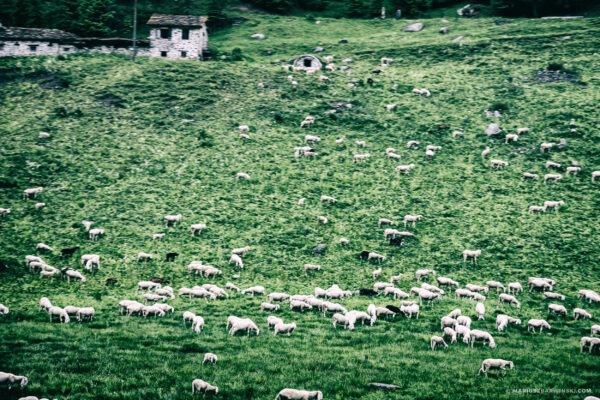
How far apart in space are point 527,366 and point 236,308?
38.4 feet

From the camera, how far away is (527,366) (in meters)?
14.5

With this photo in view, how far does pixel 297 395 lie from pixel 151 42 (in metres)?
65.4

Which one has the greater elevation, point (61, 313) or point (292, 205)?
point (292, 205)

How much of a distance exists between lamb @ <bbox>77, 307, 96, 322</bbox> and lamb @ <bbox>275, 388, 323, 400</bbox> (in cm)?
987

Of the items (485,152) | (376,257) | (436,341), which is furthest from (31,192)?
(485,152)

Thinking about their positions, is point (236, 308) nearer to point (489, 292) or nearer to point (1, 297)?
point (1, 297)

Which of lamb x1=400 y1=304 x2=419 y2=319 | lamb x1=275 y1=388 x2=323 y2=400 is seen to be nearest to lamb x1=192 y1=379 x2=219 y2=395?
lamb x1=275 y1=388 x2=323 y2=400

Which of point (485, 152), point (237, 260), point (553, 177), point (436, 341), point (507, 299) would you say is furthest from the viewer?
point (485, 152)

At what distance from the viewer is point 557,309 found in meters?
20.0

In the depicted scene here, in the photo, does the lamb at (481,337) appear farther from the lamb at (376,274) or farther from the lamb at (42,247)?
the lamb at (42,247)

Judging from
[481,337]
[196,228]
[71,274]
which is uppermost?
[481,337]

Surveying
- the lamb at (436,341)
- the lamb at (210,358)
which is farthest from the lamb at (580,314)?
the lamb at (210,358)

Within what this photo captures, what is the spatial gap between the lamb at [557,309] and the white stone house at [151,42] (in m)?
59.4

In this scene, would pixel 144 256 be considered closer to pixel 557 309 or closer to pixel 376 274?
pixel 376 274
